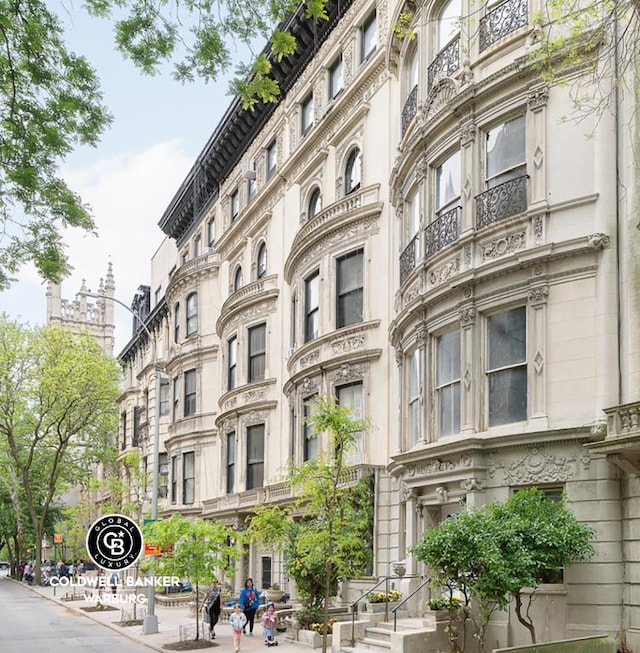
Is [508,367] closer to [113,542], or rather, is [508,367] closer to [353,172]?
[113,542]

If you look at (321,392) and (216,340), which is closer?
(321,392)

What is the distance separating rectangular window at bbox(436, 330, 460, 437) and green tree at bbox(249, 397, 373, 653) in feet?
6.30

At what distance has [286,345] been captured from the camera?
32.8 m

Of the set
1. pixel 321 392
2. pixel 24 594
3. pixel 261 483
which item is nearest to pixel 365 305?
pixel 321 392

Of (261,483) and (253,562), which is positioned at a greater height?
(261,483)

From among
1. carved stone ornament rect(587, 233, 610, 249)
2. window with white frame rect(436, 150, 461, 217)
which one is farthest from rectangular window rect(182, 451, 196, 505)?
carved stone ornament rect(587, 233, 610, 249)

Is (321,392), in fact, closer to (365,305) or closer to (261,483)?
(365,305)

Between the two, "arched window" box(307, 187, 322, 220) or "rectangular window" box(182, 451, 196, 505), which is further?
"rectangular window" box(182, 451, 196, 505)

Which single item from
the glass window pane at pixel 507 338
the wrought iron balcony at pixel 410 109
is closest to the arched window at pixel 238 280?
the wrought iron balcony at pixel 410 109

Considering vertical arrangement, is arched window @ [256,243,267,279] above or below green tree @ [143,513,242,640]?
above

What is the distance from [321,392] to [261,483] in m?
7.50

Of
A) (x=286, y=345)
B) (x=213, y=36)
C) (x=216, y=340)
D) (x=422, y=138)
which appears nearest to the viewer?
(x=213, y=36)

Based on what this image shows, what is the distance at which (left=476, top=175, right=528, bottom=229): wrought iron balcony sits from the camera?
61.4ft

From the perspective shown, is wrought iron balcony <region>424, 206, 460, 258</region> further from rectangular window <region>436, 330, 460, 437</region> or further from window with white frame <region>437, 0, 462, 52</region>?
window with white frame <region>437, 0, 462, 52</region>
